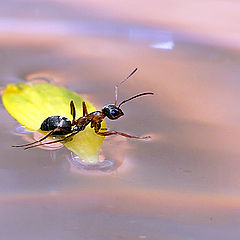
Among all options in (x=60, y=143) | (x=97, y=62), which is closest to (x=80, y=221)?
(x=60, y=143)

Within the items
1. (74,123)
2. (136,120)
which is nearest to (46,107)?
(74,123)

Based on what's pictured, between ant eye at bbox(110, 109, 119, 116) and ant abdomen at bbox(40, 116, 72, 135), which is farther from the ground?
ant eye at bbox(110, 109, 119, 116)

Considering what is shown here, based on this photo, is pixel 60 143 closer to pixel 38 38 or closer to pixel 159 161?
pixel 159 161

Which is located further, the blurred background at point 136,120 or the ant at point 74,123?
the ant at point 74,123

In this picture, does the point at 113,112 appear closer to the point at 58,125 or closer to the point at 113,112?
the point at 113,112

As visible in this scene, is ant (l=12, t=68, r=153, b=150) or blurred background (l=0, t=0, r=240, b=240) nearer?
blurred background (l=0, t=0, r=240, b=240)
